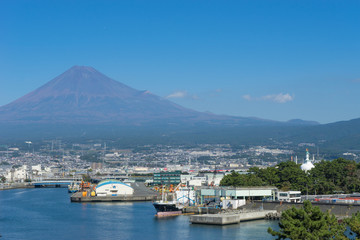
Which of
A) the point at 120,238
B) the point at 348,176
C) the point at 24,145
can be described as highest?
the point at 24,145

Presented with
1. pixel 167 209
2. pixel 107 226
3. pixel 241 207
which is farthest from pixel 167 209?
pixel 107 226

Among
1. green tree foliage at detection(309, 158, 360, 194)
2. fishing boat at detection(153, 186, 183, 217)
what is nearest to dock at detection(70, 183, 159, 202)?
fishing boat at detection(153, 186, 183, 217)

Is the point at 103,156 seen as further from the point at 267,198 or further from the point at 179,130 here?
Answer: the point at 267,198

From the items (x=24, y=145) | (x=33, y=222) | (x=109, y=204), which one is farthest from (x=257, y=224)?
(x=24, y=145)

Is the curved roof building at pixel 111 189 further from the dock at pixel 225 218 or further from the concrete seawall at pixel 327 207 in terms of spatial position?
the dock at pixel 225 218

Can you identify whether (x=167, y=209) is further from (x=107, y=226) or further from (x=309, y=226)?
(x=309, y=226)

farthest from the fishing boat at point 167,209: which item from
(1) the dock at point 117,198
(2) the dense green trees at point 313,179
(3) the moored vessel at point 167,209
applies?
Answer: (1) the dock at point 117,198

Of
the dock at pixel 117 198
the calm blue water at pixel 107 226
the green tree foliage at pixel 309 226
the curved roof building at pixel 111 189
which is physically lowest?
the calm blue water at pixel 107 226
